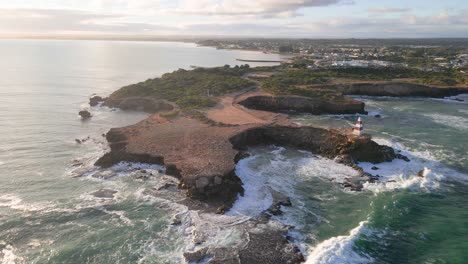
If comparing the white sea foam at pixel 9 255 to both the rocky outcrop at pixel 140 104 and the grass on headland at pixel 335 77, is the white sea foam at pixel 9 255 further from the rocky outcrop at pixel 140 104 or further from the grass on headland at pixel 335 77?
the grass on headland at pixel 335 77

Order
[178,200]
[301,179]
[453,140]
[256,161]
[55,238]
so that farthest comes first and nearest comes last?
1. [453,140]
2. [256,161]
3. [301,179]
4. [178,200]
5. [55,238]

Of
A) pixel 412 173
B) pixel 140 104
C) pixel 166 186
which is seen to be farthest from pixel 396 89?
pixel 166 186

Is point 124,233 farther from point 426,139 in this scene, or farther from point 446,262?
point 426,139

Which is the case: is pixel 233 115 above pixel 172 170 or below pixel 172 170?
above

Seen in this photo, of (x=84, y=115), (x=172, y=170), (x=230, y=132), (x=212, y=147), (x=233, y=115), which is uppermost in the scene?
(x=233, y=115)

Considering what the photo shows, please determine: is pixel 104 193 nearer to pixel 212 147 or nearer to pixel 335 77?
pixel 212 147

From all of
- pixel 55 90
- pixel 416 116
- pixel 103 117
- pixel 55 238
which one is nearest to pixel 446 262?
pixel 55 238

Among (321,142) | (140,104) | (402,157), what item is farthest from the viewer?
(140,104)

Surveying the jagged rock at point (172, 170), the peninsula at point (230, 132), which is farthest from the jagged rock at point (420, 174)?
the jagged rock at point (172, 170)
